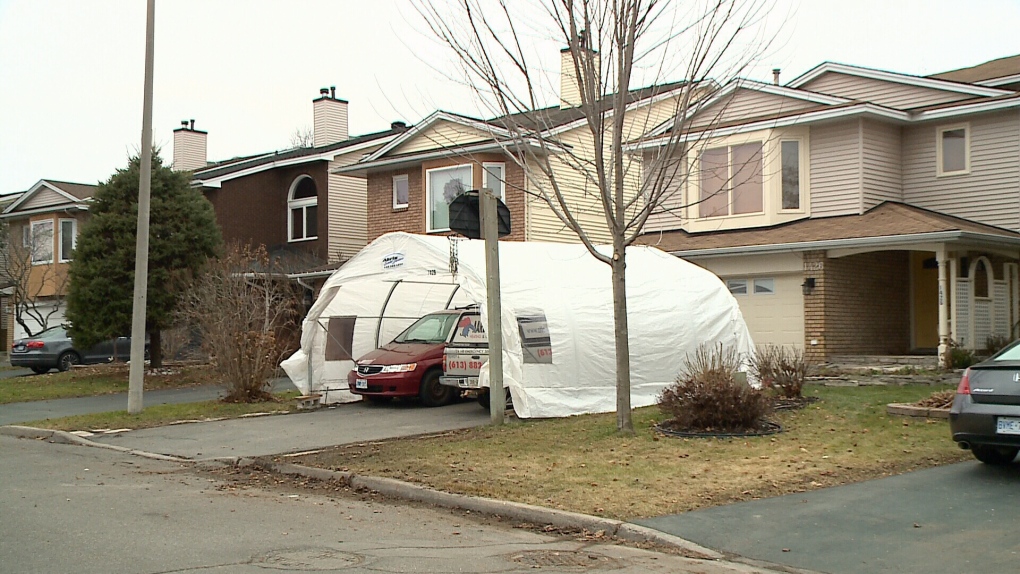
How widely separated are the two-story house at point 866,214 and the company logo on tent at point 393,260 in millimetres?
6223

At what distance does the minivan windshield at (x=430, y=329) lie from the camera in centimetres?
1898

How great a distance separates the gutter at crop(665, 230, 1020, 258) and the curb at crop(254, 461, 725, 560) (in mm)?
13118

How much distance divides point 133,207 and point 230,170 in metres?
8.83

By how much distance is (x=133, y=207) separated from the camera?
25922 millimetres

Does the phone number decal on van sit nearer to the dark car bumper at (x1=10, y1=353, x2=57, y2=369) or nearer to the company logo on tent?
the company logo on tent

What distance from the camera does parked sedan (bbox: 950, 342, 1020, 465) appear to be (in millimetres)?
9430

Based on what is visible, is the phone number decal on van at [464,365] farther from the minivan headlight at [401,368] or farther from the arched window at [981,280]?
the arched window at [981,280]

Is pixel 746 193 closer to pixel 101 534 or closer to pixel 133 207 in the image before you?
pixel 133 207

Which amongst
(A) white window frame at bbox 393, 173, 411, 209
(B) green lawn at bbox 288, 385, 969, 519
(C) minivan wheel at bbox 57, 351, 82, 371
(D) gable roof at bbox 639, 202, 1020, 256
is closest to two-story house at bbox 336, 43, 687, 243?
(A) white window frame at bbox 393, 173, 411, 209

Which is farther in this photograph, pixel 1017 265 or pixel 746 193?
pixel 746 193

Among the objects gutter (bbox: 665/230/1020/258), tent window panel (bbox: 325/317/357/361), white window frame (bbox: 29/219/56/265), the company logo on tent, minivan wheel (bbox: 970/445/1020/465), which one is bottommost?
minivan wheel (bbox: 970/445/1020/465)

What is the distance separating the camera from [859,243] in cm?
2025

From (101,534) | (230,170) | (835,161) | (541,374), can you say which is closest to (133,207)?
(230,170)

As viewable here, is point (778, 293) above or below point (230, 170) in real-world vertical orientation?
below
